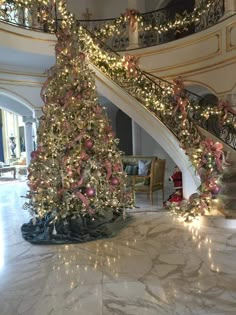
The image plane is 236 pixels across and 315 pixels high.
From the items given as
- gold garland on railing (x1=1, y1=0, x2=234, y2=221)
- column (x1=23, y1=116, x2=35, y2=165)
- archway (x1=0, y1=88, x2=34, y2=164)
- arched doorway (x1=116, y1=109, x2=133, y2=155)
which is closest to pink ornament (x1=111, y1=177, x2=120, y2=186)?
gold garland on railing (x1=1, y1=0, x2=234, y2=221)

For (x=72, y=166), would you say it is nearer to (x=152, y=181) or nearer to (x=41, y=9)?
(x=152, y=181)

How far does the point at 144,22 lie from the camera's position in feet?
29.2

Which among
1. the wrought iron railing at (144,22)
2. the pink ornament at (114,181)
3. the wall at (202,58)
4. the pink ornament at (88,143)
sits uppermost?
the wrought iron railing at (144,22)

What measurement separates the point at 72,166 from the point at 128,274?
1.88 metres

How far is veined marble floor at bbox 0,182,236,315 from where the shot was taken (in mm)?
2693

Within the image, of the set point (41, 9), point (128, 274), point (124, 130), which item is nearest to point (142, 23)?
point (41, 9)

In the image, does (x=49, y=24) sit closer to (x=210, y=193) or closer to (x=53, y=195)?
(x=53, y=195)

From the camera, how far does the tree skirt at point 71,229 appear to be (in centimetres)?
440

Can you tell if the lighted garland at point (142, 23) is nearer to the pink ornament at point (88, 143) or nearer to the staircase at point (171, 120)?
the staircase at point (171, 120)

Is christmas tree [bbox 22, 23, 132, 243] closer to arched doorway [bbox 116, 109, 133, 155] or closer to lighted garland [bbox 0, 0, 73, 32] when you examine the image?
lighted garland [bbox 0, 0, 73, 32]

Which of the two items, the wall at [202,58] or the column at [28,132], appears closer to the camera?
the wall at [202,58]

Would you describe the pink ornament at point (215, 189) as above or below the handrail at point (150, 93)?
below

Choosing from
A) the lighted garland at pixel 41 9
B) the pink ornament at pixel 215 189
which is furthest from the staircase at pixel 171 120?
the lighted garland at pixel 41 9

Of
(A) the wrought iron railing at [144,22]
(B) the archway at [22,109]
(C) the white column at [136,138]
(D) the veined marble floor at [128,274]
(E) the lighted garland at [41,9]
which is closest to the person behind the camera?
(D) the veined marble floor at [128,274]
